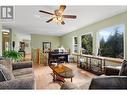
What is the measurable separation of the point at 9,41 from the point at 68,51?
3.59m

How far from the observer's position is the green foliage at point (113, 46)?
17.3 feet

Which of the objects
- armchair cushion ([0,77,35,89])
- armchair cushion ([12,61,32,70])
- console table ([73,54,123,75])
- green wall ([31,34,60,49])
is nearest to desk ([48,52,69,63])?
console table ([73,54,123,75])

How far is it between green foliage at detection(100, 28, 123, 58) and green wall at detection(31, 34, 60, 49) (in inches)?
233

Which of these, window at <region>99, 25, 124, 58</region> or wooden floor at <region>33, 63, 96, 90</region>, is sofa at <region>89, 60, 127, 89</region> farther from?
window at <region>99, 25, 124, 58</region>

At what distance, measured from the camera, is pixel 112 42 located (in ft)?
18.6

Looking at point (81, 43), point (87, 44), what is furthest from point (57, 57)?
point (87, 44)

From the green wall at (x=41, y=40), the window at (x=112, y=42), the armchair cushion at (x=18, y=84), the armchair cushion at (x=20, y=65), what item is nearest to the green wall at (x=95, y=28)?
the window at (x=112, y=42)

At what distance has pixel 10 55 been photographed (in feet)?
17.1

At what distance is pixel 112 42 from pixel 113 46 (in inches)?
5.9

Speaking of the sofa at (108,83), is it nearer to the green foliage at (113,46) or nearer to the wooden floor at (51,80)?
the wooden floor at (51,80)

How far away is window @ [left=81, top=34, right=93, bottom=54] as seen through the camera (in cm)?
738

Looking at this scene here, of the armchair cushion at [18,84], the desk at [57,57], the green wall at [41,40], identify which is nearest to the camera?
the armchair cushion at [18,84]

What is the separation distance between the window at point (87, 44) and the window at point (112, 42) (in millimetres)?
986
